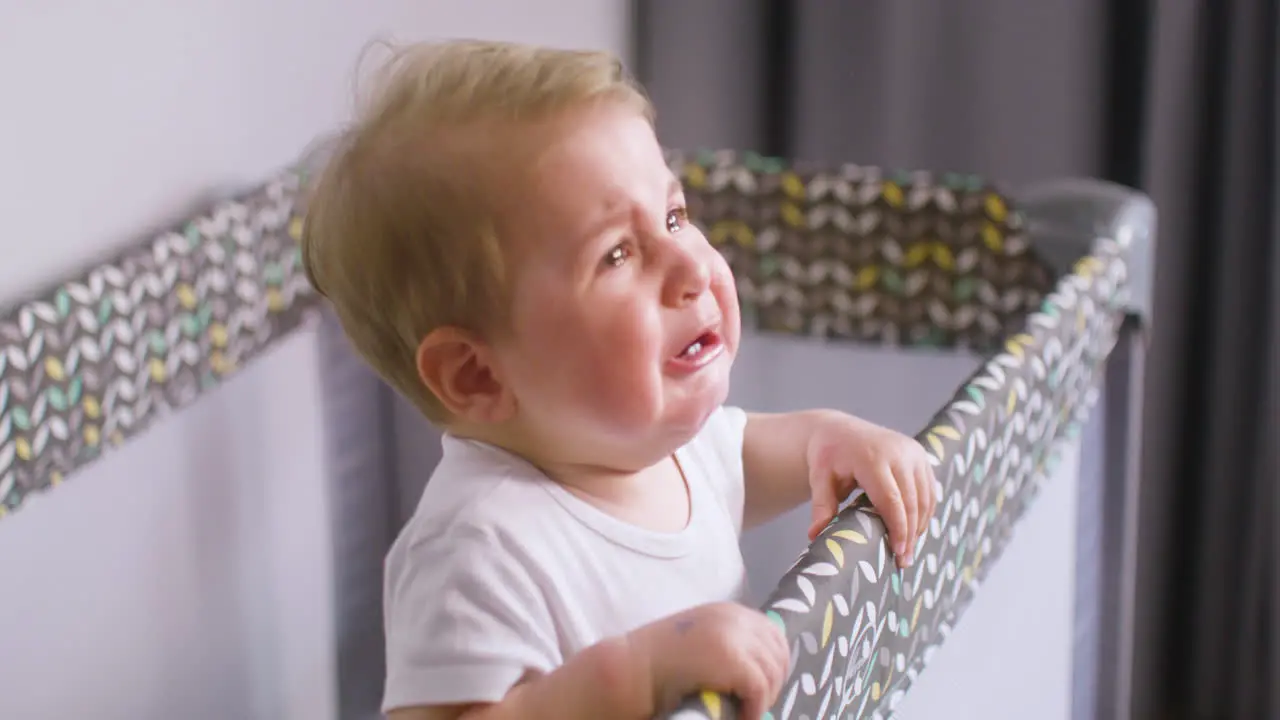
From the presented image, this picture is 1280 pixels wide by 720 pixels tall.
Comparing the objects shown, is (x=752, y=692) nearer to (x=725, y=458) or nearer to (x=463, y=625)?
(x=463, y=625)

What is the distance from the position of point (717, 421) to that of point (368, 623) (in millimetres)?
529

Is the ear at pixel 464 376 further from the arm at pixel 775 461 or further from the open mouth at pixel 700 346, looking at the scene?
the arm at pixel 775 461

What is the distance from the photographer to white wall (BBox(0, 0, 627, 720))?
1.00 m

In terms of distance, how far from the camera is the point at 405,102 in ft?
A: 2.45

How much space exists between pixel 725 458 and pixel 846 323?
41cm

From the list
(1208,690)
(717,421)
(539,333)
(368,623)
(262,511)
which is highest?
(539,333)

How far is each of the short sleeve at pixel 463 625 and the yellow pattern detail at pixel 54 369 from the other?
30cm

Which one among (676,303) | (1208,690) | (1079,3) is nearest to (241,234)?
(676,303)

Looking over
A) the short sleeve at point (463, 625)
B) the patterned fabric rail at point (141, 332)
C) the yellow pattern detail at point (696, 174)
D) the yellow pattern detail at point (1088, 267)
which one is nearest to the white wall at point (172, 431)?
the patterned fabric rail at point (141, 332)

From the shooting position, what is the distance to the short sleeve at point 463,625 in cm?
70

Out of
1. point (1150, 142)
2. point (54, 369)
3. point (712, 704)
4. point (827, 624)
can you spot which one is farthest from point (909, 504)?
point (1150, 142)

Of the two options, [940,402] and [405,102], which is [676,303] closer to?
[405,102]

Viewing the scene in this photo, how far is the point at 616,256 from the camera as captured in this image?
746mm

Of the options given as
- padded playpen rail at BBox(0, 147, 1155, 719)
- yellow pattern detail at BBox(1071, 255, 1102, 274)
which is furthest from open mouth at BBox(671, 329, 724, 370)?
yellow pattern detail at BBox(1071, 255, 1102, 274)
